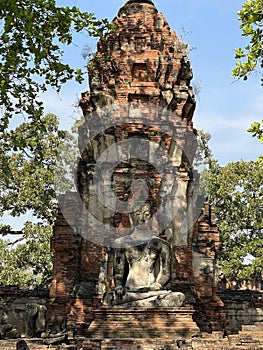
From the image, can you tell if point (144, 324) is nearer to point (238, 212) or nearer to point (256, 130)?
point (256, 130)

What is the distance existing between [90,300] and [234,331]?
18.6 ft

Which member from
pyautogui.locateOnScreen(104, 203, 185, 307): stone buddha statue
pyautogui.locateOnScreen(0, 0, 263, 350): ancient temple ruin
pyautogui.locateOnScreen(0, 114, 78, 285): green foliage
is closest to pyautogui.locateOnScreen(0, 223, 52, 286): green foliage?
pyautogui.locateOnScreen(0, 114, 78, 285): green foliage

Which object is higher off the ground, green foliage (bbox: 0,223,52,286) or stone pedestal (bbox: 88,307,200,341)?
green foliage (bbox: 0,223,52,286)

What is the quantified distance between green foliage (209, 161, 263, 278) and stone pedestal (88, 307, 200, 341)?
15.4 metres

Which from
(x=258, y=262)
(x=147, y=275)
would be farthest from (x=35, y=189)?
(x=147, y=275)

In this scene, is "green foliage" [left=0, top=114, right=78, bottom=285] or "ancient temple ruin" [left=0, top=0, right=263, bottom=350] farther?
"green foliage" [left=0, top=114, right=78, bottom=285]

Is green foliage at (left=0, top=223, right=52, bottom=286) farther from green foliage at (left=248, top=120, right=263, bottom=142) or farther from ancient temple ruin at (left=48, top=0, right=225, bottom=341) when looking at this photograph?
green foliage at (left=248, top=120, right=263, bottom=142)

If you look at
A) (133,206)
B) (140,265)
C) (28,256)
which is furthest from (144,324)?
(28,256)

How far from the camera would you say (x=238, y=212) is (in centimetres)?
2755

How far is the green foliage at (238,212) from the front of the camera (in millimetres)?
26594

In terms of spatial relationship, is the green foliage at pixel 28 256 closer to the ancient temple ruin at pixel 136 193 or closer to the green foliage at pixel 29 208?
the green foliage at pixel 29 208

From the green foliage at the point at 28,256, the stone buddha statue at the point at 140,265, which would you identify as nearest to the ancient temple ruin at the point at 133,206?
the stone buddha statue at the point at 140,265

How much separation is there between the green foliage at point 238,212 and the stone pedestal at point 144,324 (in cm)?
1538

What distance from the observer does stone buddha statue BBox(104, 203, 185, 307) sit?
12.0m
